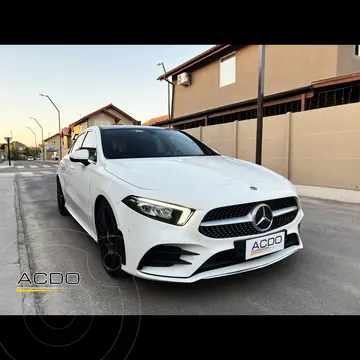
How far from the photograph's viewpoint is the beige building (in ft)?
34.4

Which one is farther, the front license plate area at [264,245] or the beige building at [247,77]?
the beige building at [247,77]

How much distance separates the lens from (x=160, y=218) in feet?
7.06

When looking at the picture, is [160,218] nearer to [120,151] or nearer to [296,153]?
[120,151]

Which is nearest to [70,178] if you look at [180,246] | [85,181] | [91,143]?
[91,143]

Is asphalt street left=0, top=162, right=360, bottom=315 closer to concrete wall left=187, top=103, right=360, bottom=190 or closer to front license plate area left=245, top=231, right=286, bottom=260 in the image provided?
front license plate area left=245, top=231, right=286, bottom=260

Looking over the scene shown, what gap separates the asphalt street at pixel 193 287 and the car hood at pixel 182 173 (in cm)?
90

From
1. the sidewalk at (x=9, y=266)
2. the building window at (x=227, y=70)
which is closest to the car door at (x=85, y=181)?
the sidewalk at (x=9, y=266)

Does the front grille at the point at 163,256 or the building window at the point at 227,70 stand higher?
the building window at the point at 227,70

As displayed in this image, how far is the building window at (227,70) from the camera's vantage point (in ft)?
48.5

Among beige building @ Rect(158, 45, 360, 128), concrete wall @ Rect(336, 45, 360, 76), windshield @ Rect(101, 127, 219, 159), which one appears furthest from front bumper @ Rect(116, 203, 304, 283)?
concrete wall @ Rect(336, 45, 360, 76)

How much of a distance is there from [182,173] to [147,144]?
115 cm

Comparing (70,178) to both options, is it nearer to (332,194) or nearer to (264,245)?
(264,245)

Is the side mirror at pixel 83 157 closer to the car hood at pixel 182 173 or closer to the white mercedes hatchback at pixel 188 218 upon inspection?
the white mercedes hatchback at pixel 188 218
